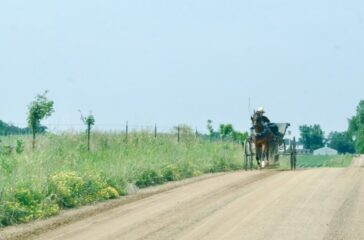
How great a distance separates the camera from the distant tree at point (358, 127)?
466 feet

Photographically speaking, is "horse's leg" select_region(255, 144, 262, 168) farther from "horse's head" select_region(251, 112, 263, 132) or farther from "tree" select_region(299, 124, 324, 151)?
"tree" select_region(299, 124, 324, 151)

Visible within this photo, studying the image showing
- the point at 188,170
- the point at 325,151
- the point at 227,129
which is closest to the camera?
the point at 188,170

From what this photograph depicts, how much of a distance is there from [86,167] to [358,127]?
430ft

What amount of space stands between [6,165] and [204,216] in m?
6.51

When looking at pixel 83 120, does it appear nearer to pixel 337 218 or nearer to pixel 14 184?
pixel 14 184

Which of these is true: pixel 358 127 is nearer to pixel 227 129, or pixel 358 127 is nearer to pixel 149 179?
pixel 227 129

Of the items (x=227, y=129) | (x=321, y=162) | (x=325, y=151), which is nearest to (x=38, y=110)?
(x=227, y=129)

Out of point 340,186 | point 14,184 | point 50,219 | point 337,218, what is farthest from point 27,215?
point 340,186

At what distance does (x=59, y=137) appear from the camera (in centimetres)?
3509

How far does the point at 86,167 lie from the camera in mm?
24969

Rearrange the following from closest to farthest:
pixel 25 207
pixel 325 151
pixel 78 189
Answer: pixel 25 207 < pixel 78 189 < pixel 325 151

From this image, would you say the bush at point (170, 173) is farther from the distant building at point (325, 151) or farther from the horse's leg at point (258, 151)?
the distant building at point (325, 151)

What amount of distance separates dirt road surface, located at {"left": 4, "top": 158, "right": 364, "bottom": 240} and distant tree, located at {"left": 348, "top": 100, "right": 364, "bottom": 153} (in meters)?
119

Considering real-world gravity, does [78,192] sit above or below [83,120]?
below
